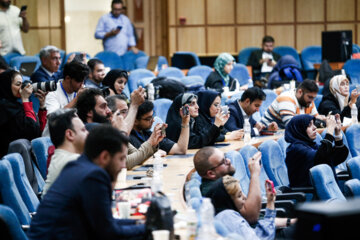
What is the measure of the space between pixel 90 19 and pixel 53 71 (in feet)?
22.2

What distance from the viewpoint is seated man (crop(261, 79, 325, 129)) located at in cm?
756

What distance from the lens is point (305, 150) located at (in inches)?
231

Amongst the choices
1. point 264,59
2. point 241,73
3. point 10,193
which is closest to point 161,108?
point 10,193

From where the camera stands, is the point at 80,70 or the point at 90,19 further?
the point at 90,19

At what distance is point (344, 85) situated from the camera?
8.33 m

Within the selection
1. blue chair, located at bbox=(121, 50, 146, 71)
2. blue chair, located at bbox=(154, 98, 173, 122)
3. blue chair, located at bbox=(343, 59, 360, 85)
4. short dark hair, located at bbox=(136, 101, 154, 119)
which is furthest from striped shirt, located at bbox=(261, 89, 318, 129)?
blue chair, located at bbox=(121, 50, 146, 71)

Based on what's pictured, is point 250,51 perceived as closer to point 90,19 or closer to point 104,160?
point 90,19

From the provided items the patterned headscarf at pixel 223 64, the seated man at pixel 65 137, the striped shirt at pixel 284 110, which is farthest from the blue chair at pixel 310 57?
the seated man at pixel 65 137

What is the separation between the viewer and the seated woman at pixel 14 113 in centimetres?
562

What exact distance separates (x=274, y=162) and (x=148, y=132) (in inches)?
42.5

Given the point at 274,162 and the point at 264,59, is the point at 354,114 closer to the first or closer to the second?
the point at 274,162

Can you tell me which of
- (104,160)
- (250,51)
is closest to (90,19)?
(250,51)

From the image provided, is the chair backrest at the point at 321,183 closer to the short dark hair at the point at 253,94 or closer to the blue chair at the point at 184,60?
the short dark hair at the point at 253,94

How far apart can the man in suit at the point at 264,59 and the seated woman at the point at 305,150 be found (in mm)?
5756
